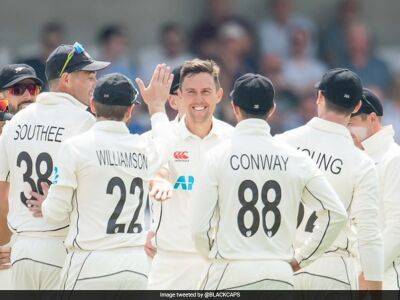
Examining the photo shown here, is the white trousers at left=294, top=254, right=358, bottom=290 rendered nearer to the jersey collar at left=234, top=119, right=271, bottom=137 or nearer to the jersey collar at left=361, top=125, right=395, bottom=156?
the jersey collar at left=361, top=125, right=395, bottom=156

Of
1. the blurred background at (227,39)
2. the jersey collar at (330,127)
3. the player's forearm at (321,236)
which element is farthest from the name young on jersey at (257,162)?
the blurred background at (227,39)

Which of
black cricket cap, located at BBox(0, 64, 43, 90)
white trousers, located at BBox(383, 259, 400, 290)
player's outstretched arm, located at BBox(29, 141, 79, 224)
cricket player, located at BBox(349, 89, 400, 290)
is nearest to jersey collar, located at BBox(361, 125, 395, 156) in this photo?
cricket player, located at BBox(349, 89, 400, 290)

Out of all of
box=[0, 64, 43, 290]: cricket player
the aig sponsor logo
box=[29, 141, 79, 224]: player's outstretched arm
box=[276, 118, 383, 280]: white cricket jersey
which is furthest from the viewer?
box=[0, 64, 43, 290]: cricket player

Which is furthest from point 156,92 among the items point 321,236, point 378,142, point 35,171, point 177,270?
point 321,236

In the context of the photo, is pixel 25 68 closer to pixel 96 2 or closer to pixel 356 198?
pixel 356 198

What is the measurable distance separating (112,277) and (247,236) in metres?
0.93

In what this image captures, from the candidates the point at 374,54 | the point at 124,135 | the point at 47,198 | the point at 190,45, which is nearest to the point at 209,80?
the point at 124,135

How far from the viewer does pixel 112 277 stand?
8.49 m

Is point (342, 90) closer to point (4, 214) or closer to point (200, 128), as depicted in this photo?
point (200, 128)

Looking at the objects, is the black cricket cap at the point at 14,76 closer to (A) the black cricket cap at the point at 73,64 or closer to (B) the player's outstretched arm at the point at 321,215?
(A) the black cricket cap at the point at 73,64

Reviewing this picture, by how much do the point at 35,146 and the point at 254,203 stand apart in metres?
1.69

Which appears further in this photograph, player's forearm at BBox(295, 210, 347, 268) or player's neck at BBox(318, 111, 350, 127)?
player's neck at BBox(318, 111, 350, 127)

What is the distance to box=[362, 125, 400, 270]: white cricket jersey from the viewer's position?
9.07 m

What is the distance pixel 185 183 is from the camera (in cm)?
931
